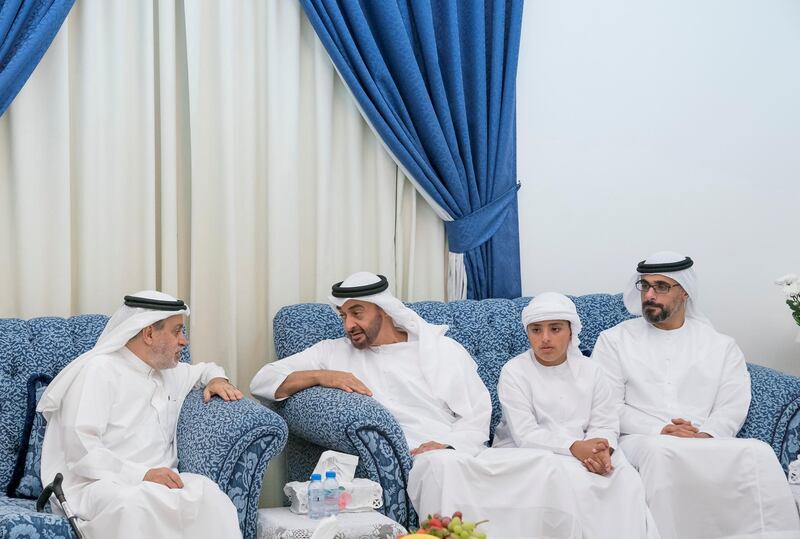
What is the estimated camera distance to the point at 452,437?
13.9 ft

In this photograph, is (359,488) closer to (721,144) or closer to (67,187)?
(67,187)

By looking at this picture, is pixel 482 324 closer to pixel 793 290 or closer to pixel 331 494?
pixel 331 494

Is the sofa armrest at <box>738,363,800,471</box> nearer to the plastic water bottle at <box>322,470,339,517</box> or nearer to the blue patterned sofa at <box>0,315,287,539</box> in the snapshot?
the plastic water bottle at <box>322,470,339,517</box>

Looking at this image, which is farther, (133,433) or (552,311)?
(552,311)

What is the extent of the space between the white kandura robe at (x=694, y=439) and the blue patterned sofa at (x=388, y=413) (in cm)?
15

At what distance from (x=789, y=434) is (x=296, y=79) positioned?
276 centimetres

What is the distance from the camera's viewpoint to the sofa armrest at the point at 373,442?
3.80 m

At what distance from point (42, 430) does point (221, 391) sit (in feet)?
2.21

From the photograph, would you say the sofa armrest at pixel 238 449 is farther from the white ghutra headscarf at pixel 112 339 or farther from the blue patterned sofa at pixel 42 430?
the white ghutra headscarf at pixel 112 339

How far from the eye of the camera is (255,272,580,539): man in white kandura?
385 centimetres

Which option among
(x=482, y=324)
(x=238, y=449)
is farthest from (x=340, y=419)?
(x=482, y=324)

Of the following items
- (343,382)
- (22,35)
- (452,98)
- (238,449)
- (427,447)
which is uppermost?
(22,35)

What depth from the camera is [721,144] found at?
19.2 ft

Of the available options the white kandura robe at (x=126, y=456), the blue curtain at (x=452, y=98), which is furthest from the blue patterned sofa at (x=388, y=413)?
the white kandura robe at (x=126, y=456)
